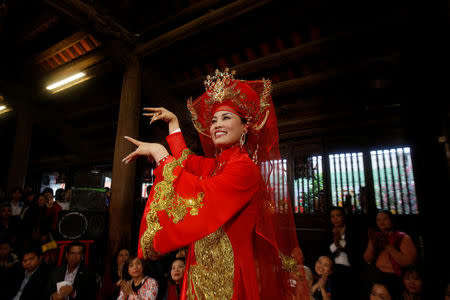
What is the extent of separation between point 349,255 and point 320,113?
281 cm

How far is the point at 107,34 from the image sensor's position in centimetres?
340

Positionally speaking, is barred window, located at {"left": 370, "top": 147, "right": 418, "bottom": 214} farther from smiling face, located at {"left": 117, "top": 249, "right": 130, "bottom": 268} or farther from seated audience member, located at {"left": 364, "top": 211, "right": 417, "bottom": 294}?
smiling face, located at {"left": 117, "top": 249, "right": 130, "bottom": 268}

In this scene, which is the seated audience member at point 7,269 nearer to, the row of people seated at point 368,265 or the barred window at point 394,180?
the row of people seated at point 368,265

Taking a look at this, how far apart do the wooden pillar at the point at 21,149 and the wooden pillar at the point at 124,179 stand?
11.5ft

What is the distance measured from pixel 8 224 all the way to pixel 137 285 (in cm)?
292

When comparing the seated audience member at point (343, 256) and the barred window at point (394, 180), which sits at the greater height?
the barred window at point (394, 180)

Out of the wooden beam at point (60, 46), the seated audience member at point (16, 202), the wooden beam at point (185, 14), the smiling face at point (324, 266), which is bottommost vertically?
the smiling face at point (324, 266)

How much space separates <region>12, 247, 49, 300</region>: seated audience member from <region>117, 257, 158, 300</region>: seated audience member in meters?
1.04

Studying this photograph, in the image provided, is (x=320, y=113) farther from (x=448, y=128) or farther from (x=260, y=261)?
(x=260, y=261)

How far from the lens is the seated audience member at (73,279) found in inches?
113

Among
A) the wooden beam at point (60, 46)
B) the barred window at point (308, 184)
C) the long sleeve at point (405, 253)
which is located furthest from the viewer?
the barred window at point (308, 184)

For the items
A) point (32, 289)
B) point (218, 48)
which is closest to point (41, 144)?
point (32, 289)

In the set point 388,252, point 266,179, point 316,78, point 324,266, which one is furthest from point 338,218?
point 266,179

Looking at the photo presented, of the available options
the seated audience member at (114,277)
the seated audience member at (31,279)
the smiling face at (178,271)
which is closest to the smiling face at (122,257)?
the seated audience member at (114,277)
